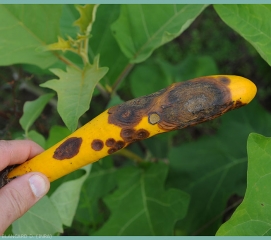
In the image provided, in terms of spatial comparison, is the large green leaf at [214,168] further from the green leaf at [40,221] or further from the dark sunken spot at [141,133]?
the dark sunken spot at [141,133]

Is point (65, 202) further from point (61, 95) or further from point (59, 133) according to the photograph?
point (61, 95)

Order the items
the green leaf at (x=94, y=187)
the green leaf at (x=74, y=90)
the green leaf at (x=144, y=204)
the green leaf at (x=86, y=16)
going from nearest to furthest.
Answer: the green leaf at (x=74, y=90), the green leaf at (x=86, y=16), the green leaf at (x=144, y=204), the green leaf at (x=94, y=187)

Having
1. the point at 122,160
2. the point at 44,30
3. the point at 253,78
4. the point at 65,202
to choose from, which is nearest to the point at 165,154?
the point at 122,160

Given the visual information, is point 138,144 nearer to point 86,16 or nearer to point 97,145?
point 86,16

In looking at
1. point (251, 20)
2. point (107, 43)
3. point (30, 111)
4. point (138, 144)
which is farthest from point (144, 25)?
point (138, 144)

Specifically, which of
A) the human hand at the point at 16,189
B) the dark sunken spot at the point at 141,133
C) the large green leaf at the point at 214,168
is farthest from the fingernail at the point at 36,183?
the large green leaf at the point at 214,168

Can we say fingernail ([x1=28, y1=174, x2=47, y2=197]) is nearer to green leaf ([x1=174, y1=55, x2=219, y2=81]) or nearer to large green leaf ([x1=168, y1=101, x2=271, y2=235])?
large green leaf ([x1=168, y1=101, x2=271, y2=235])

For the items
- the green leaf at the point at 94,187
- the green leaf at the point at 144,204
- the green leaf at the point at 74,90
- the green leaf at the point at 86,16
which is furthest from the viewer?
the green leaf at the point at 94,187

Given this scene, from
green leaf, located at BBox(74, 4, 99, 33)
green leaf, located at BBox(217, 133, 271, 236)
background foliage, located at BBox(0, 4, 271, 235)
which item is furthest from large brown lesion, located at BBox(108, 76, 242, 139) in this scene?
green leaf, located at BBox(74, 4, 99, 33)
